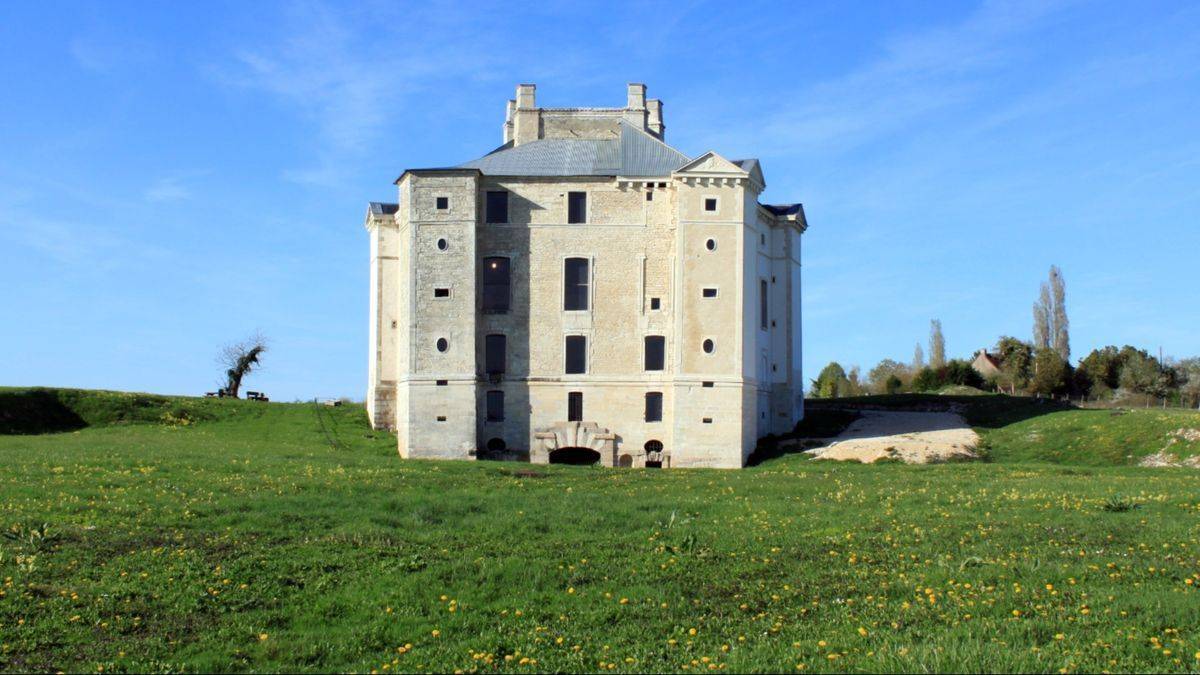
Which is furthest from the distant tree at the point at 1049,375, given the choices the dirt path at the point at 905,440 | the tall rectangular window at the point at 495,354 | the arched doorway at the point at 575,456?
the tall rectangular window at the point at 495,354

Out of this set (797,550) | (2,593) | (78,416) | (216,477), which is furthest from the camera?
(78,416)

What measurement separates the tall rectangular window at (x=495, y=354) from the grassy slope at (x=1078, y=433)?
2089 centimetres

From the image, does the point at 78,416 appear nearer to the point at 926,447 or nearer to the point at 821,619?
the point at 926,447

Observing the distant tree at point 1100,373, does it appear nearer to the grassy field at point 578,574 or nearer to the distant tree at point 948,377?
the distant tree at point 948,377

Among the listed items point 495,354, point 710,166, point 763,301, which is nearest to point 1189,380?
point 763,301

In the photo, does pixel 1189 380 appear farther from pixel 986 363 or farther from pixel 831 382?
pixel 831 382

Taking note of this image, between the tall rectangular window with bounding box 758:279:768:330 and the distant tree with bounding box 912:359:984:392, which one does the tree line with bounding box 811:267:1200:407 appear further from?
the tall rectangular window with bounding box 758:279:768:330

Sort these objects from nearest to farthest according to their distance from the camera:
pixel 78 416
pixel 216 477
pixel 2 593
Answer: pixel 2 593, pixel 216 477, pixel 78 416

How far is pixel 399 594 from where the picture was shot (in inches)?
623

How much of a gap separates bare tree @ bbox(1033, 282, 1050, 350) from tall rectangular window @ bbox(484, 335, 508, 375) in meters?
62.1

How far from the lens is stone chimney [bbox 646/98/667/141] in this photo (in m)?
58.4

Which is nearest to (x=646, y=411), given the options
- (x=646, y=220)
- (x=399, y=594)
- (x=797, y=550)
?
(x=646, y=220)

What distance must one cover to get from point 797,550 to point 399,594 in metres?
6.83

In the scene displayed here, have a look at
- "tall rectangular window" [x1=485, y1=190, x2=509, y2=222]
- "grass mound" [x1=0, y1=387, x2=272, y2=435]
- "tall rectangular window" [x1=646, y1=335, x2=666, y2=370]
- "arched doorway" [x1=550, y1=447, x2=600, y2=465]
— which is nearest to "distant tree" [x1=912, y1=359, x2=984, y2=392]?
"tall rectangular window" [x1=646, y1=335, x2=666, y2=370]
